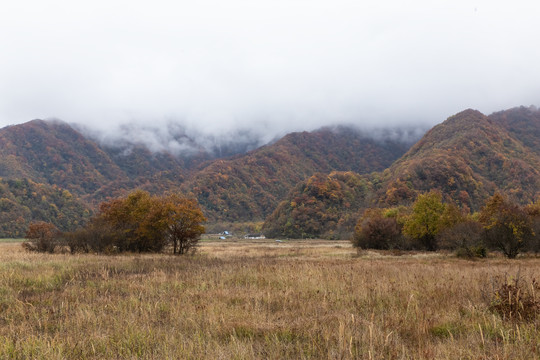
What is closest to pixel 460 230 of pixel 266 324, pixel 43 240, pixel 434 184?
pixel 266 324

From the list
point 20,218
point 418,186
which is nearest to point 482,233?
point 418,186

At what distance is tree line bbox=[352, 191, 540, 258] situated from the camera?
33.1 meters

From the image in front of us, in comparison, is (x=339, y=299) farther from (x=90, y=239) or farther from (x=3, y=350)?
(x=90, y=239)

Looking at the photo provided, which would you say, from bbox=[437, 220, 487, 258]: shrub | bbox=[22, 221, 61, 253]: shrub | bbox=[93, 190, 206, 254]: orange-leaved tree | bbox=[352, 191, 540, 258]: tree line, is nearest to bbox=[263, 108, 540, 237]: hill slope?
bbox=[352, 191, 540, 258]: tree line

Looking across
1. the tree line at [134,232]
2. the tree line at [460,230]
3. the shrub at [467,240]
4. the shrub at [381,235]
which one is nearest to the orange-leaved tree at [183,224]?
the tree line at [134,232]

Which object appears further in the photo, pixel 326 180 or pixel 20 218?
pixel 326 180

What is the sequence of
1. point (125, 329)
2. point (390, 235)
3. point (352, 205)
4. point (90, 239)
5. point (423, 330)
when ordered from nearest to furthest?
point (423, 330) → point (125, 329) → point (90, 239) → point (390, 235) → point (352, 205)

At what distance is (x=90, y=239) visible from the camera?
33.2 metres

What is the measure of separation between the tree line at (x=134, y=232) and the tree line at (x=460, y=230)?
27259mm

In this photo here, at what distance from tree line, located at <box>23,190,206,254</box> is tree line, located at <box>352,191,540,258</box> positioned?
27259mm

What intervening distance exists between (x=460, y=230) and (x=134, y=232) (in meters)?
35.1

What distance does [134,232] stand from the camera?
36.1 metres

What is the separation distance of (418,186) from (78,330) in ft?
476

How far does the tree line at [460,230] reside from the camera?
33062mm
